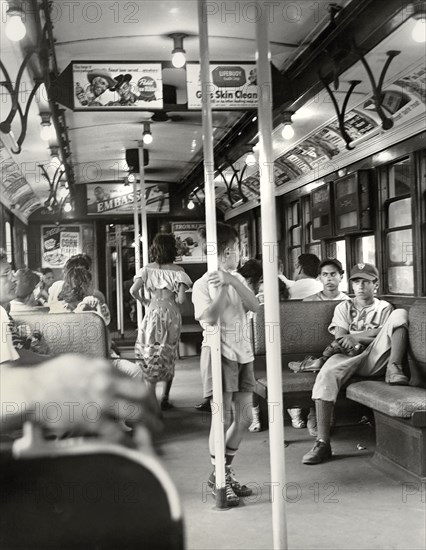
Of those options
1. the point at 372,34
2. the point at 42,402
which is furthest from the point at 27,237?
the point at 42,402

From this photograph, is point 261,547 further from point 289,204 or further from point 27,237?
point 27,237

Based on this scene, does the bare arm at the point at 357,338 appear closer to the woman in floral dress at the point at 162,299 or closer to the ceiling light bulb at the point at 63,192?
the woman in floral dress at the point at 162,299

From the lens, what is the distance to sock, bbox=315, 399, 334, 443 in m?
4.20

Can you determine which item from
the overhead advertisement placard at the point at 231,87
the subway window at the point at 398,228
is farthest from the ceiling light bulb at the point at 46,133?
→ the subway window at the point at 398,228

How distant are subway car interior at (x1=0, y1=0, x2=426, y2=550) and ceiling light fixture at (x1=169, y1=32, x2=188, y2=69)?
0.03 m

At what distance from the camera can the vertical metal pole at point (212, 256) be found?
2.78 m

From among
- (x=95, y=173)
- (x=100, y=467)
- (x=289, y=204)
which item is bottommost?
(x=100, y=467)

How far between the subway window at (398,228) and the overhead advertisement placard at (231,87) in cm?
195

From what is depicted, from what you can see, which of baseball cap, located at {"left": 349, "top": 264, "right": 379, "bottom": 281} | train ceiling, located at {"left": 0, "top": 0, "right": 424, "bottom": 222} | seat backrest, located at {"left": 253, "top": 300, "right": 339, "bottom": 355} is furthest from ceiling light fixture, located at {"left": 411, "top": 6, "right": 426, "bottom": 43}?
seat backrest, located at {"left": 253, "top": 300, "right": 339, "bottom": 355}

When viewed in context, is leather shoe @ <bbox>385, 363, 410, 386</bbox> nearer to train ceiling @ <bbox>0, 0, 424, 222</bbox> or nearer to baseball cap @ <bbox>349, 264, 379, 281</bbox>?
baseball cap @ <bbox>349, 264, 379, 281</bbox>

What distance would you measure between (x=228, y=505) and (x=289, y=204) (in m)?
7.22

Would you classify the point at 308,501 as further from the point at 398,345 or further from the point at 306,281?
the point at 306,281

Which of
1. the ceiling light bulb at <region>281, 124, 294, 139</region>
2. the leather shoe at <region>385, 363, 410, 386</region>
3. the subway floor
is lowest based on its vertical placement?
the subway floor

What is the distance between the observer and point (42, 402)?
0.48 meters
